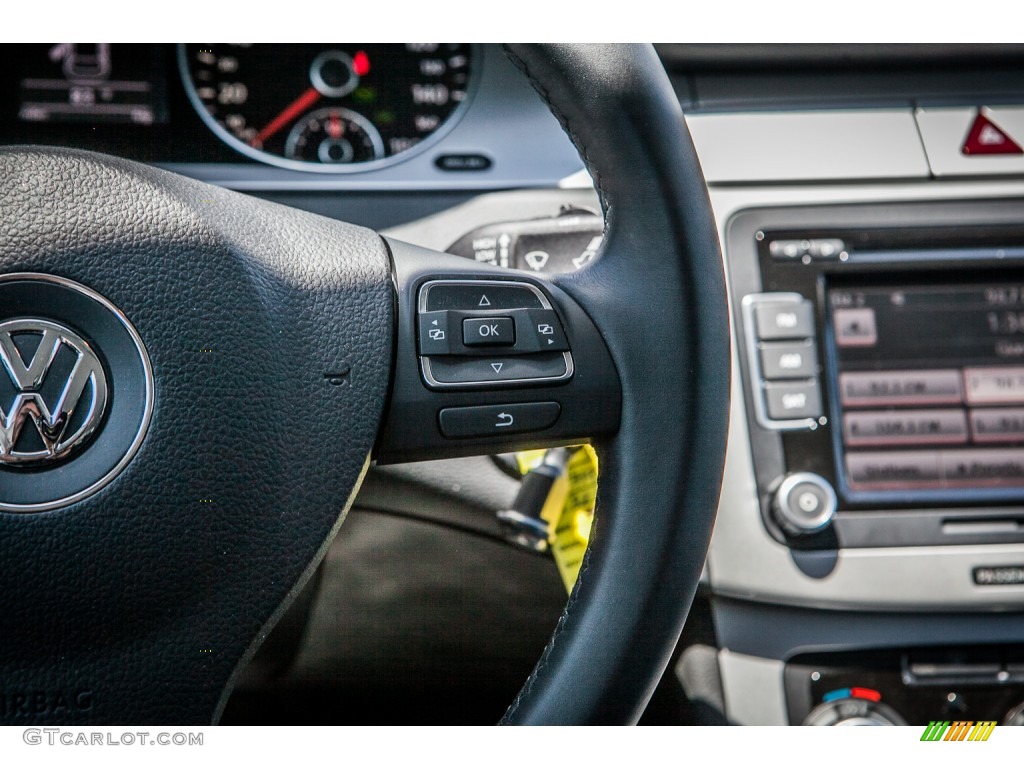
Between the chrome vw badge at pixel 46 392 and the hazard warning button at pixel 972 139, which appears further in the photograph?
the hazard warning button at pixel 972 139

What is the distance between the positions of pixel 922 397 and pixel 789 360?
0.11m

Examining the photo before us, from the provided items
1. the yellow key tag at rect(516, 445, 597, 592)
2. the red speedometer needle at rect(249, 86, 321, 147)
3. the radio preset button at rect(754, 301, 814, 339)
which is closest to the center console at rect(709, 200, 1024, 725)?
the radio preset button at rect(754, 301, 814, 339)

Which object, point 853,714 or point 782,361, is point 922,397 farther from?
point 853,714

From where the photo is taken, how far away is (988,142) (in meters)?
0.80

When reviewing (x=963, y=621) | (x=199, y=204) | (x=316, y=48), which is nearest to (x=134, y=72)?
(x=316, y=48)

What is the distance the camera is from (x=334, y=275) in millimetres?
489

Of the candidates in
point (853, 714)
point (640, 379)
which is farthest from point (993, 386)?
point (640, 379)

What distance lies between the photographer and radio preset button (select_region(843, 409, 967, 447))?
748 millimetres

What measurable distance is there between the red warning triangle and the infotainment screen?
141 mm

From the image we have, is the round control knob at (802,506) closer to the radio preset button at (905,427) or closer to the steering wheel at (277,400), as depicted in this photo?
the radio preset button at (905,427)

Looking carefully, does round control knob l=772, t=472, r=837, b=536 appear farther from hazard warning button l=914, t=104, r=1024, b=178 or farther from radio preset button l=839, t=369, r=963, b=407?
hazard warning button l=914, t=104, r=1024, b=178

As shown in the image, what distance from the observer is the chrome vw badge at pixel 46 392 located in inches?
17.6

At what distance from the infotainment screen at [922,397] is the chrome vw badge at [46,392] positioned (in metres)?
0.54
